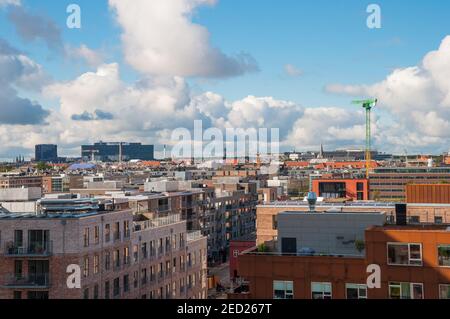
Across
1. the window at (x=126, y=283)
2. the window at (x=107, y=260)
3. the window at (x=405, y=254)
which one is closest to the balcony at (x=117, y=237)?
the window at (x=107, y=260)

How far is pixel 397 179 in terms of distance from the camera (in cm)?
17000

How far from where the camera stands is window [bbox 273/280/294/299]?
29.0 meters

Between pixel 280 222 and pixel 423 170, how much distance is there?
15075 centimetres

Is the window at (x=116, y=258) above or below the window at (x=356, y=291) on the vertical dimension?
below

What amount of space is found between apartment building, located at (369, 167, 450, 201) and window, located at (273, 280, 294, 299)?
143 meters

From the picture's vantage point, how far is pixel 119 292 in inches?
1725

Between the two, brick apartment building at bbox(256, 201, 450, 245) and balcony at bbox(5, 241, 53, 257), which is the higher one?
brick apartment building at bbox(256, 201, 450, 245)

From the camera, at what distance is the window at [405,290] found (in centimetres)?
2673

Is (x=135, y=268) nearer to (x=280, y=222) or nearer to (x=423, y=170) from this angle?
(x=280, y=222)

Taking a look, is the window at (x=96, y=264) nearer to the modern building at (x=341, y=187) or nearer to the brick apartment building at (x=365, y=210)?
the brick apartment building at (x=365, y=210)

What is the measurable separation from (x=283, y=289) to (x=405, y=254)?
6.47 m

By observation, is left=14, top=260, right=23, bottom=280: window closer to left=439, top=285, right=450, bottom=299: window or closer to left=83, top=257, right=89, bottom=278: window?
left=83, top=257, right=89, bottom=278: window

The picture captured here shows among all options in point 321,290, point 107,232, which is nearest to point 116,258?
point 107,232

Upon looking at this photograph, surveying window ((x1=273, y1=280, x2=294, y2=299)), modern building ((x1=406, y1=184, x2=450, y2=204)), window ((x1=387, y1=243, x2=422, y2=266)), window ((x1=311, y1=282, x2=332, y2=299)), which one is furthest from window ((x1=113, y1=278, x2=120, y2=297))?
modern building ((x1=406, y1=184, x2=450, y2=204))
